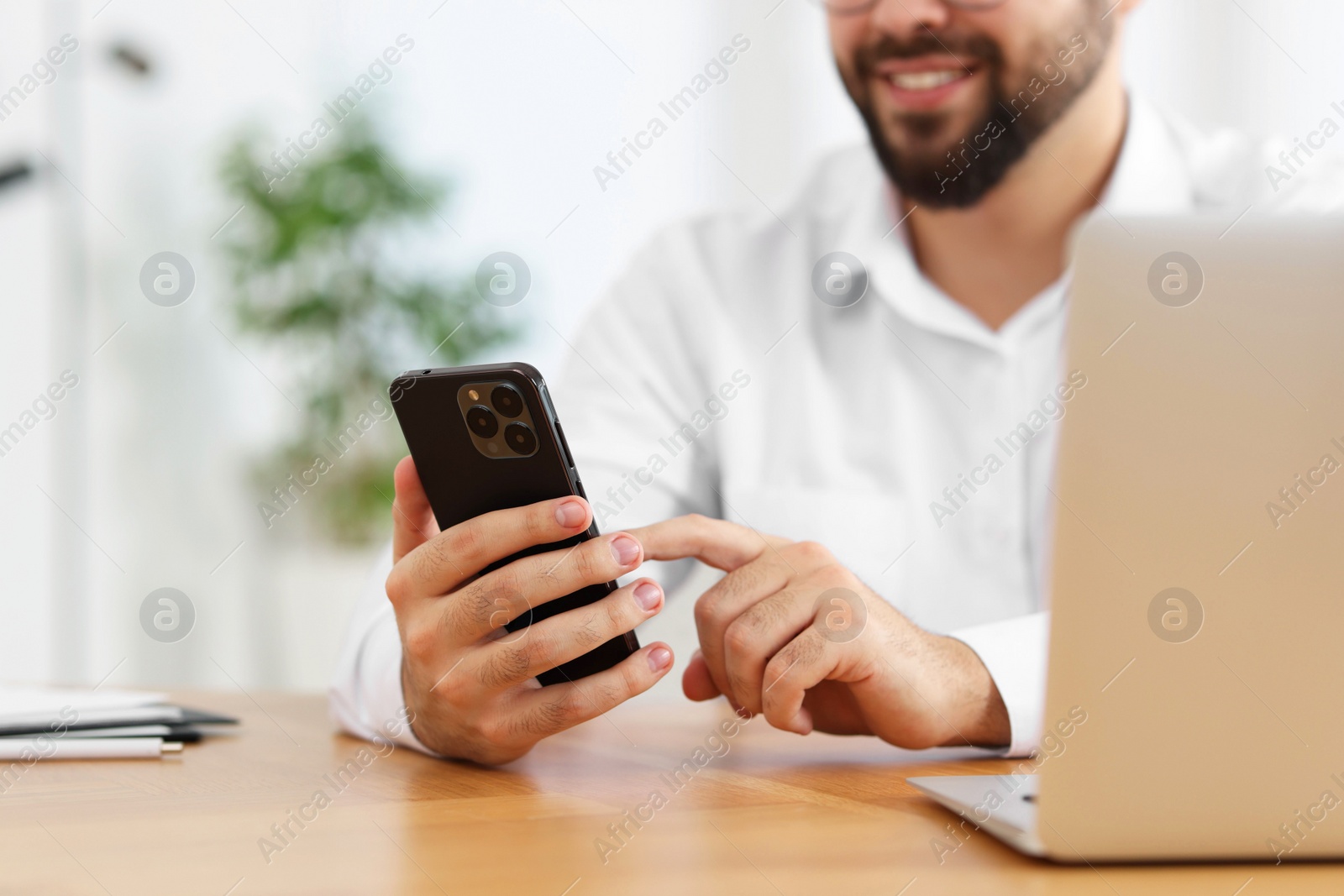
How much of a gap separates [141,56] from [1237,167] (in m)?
2.63

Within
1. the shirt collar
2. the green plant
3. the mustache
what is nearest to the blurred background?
the green plant

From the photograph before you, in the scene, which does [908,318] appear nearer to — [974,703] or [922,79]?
[922,79]

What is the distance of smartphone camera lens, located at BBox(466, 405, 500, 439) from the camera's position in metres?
0.77

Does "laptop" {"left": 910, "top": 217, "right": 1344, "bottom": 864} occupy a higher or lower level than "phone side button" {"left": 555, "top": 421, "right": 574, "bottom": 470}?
lower

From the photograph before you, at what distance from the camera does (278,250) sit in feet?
9.59

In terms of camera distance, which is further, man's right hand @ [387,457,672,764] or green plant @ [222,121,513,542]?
green plant @ [222,121,513,542]

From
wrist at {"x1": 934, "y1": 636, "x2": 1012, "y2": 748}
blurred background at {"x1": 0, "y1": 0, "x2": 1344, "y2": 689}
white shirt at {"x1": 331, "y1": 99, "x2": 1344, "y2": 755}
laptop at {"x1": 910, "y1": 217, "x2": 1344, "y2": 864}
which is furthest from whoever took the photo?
blurred background at {"x1": 0, "y1": 0, "x2": 1344, "y2": 689}

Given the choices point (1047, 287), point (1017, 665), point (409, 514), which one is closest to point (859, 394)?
point (1047, 287)

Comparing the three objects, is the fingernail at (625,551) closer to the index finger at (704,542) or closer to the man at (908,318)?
the index finger at (704,542)

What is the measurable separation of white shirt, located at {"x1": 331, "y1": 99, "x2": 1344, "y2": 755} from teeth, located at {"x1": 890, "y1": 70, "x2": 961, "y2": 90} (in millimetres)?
177

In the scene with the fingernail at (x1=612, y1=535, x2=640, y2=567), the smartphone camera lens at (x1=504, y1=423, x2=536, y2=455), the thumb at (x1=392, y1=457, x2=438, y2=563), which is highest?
the smartphone camera lens at (x1=504, y1=423, x2=536, y2=455)

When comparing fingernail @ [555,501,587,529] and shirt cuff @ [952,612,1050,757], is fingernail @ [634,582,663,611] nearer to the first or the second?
fingernail @ [555,501,587,529]

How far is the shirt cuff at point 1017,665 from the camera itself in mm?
875

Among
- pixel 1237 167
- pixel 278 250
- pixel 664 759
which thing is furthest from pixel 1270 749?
pixel 278 250
